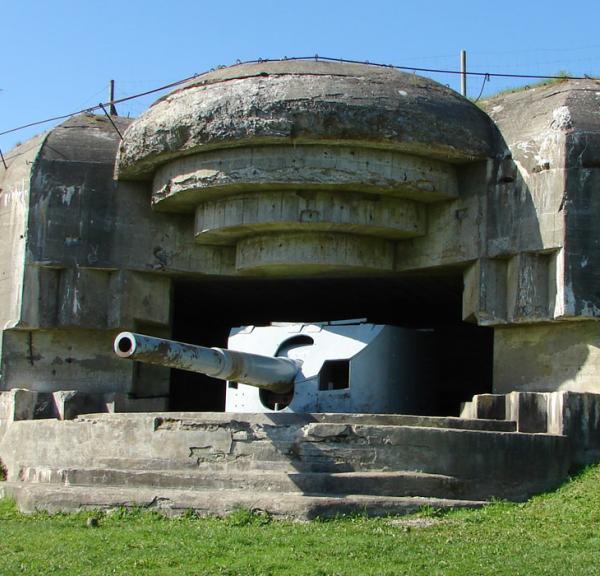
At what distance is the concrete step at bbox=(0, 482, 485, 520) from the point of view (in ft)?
32.9

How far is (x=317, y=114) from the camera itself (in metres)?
12.6

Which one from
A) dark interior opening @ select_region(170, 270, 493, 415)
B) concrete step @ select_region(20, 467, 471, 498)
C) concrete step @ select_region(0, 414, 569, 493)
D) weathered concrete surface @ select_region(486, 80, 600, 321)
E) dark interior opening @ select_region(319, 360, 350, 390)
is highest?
weathered concrete surface @ select_region(486, 80, 600, 321)

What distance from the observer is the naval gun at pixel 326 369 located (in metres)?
12.8

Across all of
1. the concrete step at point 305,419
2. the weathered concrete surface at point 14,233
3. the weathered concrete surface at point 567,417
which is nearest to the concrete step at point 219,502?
the concrete step at point 305,419

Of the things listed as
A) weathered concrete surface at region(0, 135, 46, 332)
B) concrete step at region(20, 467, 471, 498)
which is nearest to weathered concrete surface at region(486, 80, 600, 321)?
concrete step at region(20, 467, 471, 498)

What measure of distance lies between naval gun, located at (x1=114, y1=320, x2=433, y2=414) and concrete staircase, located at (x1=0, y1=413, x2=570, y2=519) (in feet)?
3.74

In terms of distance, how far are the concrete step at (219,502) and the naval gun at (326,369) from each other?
6.32ft

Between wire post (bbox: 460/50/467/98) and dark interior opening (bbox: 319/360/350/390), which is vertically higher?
wire post (bbox: 460/50/467/98)

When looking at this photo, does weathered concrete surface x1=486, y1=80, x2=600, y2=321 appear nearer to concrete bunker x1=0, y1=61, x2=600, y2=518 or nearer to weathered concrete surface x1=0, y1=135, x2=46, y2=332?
concrete bunker x1=0, y1=61, x2=600, y2=518

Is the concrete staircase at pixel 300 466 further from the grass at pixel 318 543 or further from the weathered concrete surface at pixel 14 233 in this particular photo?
the weathered concrete surface at pixel 14 233

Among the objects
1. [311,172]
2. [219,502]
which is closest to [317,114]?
[311,172]

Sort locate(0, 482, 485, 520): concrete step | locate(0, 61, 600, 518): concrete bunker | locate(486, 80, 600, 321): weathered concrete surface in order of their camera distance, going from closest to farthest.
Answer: locate(0, 482, 485, 520): concrete step < locate(0, 61, 600, 518): concrete bunker < locate(486, 80, 600, 321): weathered concrete surface

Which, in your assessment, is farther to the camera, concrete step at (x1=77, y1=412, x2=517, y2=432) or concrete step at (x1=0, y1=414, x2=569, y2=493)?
concrete step at (x1=77, y1=412, x2=517, y2=432)

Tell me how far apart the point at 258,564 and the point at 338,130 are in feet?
19.3
